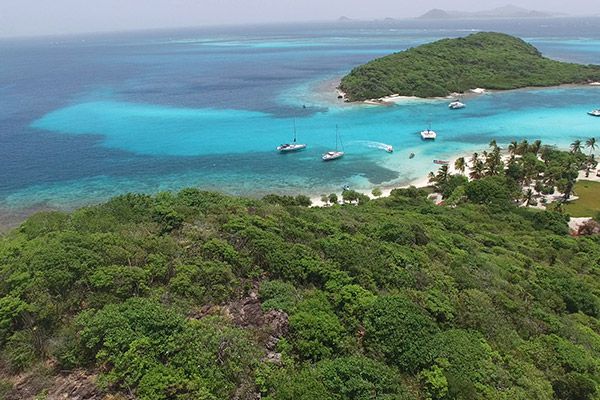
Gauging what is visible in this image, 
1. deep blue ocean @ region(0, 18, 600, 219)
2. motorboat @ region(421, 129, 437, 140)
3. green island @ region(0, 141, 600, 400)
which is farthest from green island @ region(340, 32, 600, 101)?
green island @ region(0, 141, 600, 400)

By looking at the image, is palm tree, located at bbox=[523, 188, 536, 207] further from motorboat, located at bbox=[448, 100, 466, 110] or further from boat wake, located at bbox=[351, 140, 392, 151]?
motorboat, located at bbox=[448, 100, 466, 110]

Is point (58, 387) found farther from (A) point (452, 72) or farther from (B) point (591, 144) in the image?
(A) point (452, 72)

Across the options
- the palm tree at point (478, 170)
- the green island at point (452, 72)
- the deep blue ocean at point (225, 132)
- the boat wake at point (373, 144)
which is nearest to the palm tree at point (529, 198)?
the palm tree at point (478, 170)

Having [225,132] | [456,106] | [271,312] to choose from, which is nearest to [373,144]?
[225,132]

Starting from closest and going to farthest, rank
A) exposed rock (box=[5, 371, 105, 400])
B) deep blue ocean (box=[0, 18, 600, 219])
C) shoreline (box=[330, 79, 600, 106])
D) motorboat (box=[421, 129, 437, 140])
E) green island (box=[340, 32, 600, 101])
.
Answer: exposed rock (box=[5, 371, 105, 400]) → deep blue ocean (box=[0, 18, 600, 219]) → motorboat (box=[421, 129, 437, 140]) → shoreline (box=[330, 79, 600, 106]) → green island (box=[340, 32, 600, 101])

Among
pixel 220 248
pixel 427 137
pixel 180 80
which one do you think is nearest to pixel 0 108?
pixel 180 80

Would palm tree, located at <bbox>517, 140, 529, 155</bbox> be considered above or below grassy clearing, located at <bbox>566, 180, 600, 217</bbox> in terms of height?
above
